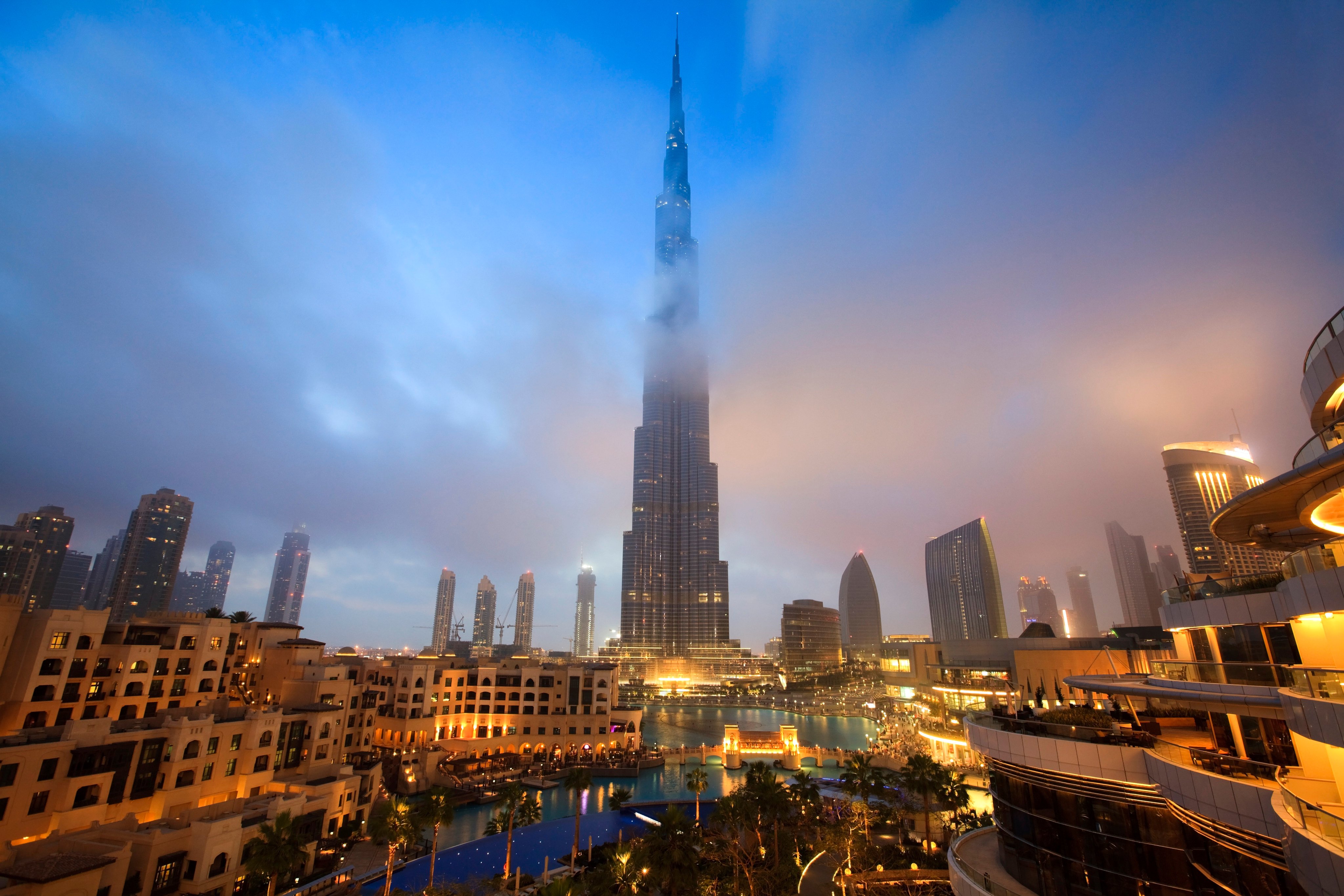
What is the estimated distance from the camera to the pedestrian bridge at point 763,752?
9188cm

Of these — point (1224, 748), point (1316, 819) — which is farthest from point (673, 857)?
point (1316, 819)

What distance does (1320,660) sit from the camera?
19188mm

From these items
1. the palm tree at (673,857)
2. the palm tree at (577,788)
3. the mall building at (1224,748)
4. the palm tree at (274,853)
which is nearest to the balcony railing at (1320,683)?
the mall building at (1224,748)

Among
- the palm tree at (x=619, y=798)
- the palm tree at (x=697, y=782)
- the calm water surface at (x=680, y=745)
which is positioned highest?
the palm tree at (x=697, y=782)

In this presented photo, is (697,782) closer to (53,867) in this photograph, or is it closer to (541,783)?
(541,783)

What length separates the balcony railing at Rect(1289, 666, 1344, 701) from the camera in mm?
13312

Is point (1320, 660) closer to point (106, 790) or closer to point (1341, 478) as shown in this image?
point (1341, 478)

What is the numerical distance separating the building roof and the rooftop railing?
191 ft

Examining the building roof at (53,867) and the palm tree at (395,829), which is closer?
the building roof at (53,867)

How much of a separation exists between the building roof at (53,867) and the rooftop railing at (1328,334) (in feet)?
191

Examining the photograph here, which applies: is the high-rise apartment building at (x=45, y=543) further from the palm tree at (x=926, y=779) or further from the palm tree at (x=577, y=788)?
the palm tree at (x=926, y=779)

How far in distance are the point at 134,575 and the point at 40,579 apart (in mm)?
21895

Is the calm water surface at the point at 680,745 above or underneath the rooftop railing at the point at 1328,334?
underneath

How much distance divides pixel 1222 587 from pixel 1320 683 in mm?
11401
